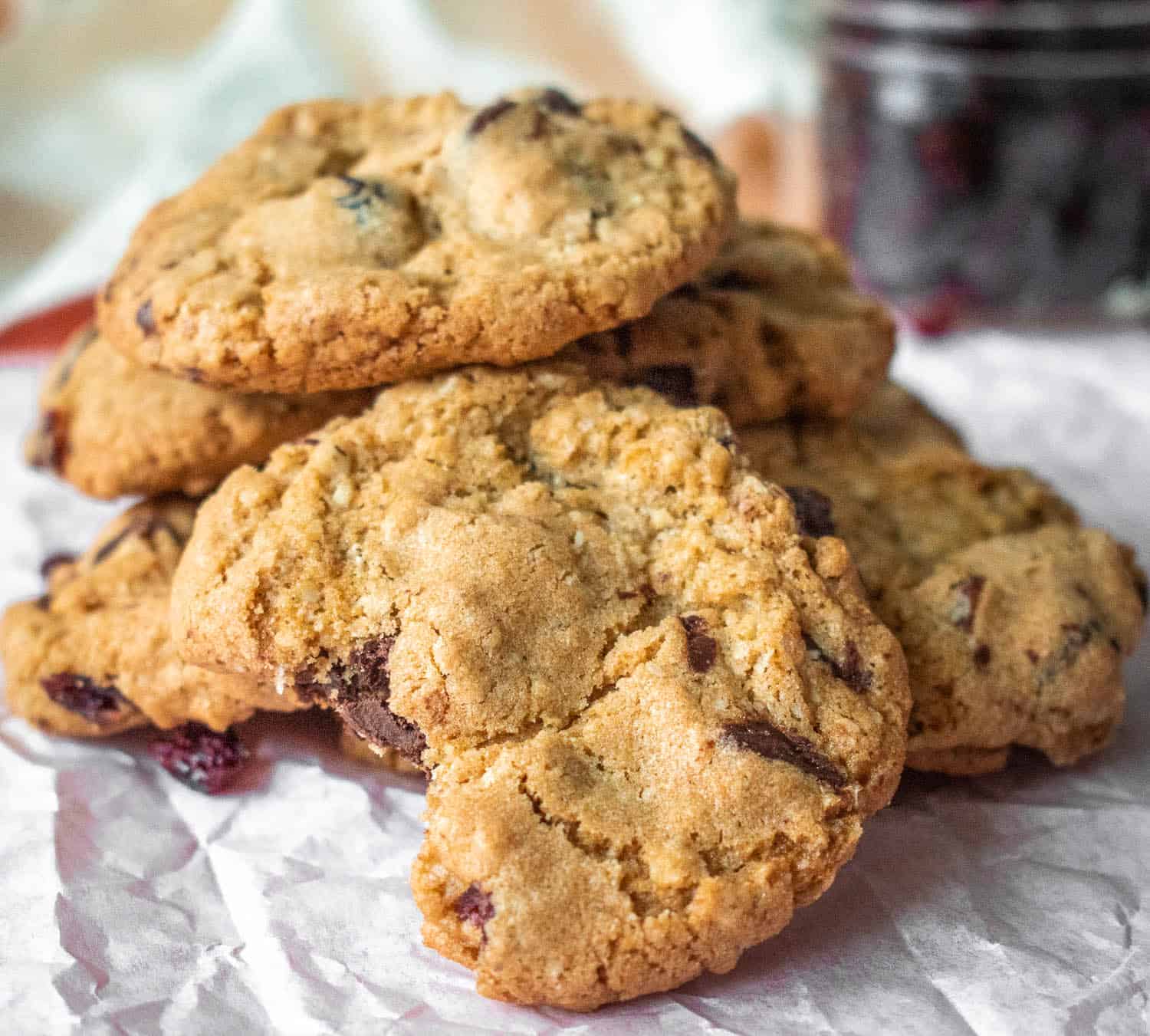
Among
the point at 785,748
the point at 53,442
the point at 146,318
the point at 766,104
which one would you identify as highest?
the point at 146,318

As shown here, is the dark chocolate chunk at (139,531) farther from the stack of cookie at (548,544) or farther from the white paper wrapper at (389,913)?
the white paper wrapper at (389,913)

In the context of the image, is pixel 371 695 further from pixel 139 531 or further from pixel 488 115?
pixel 488 115

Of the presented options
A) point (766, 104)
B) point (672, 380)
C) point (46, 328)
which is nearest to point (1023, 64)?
point (766, 104)

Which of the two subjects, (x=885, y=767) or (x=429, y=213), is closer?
(x=885, y=767)

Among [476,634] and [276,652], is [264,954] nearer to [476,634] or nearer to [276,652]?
[276,652]

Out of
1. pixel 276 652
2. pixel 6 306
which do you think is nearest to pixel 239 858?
pixel 276 652

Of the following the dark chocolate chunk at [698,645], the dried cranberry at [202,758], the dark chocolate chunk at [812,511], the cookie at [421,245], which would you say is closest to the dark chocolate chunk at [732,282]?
the cookie at [421,245]
